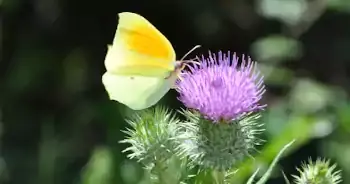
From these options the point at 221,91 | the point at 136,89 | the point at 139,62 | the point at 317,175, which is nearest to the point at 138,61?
the point at 139,62

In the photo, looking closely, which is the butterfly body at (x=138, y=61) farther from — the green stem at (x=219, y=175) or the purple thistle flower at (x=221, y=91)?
the green stem at (x=219, y=175)

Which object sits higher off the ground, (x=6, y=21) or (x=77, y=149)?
(x=6, y=21)

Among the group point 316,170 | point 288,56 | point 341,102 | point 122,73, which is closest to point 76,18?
point 288,56

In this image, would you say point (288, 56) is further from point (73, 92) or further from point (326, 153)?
point (73, 92)

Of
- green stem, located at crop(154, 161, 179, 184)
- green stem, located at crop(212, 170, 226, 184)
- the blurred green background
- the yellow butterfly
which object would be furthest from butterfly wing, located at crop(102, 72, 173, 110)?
the blurred green background

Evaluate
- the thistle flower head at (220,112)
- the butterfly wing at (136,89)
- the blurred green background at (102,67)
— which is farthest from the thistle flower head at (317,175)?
the blurred green background at (102,67)

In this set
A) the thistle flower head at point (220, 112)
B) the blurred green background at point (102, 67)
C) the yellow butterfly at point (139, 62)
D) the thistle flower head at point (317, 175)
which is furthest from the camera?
the blurred green background at point (102, 67)
